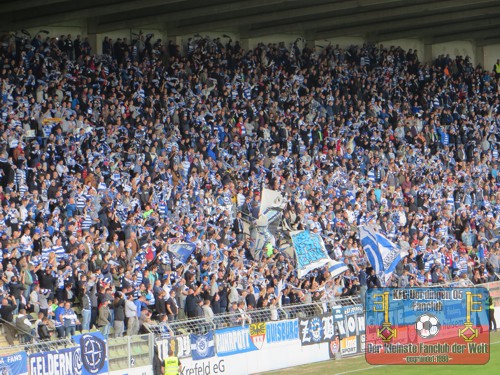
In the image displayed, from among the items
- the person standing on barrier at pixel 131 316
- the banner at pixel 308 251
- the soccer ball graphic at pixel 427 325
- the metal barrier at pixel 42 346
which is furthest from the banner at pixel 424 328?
the metal barrier at pixel 42 346

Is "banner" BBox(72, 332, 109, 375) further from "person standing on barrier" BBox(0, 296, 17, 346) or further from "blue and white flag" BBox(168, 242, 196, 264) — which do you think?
"blue and white flag" BBox(168, 242, 196, 264)

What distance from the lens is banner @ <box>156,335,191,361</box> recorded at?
23125mm

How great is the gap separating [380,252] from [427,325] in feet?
17.6

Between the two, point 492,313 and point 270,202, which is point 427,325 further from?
point 270,202

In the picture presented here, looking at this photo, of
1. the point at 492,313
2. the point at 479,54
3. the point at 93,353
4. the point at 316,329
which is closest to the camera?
the point at 93,353

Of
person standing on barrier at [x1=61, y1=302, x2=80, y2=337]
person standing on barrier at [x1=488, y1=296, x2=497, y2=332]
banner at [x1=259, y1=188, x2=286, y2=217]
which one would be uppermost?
banner at [x1=259, y1=188, x2=286, y2=217]

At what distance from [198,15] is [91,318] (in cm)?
1483

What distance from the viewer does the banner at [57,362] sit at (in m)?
20.2

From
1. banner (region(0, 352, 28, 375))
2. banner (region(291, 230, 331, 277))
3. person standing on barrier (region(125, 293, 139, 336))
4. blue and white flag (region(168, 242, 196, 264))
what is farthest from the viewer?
banner (region(291, 230, 331, 277))

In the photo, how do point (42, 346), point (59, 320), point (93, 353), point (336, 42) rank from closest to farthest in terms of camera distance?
1. point (42, 346)
2. point (93, 353)
3. point (59, 320)
4. point (336, 42)

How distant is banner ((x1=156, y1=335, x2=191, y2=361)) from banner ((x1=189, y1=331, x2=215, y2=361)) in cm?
16

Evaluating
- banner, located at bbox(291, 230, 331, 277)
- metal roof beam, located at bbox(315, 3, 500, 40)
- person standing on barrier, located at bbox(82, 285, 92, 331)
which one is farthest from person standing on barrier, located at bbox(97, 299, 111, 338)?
metal roof beam, located at bbox(315, 3, 500, 40)

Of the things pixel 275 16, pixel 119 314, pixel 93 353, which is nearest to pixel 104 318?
pixel 119 314

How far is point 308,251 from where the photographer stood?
3045 cm
